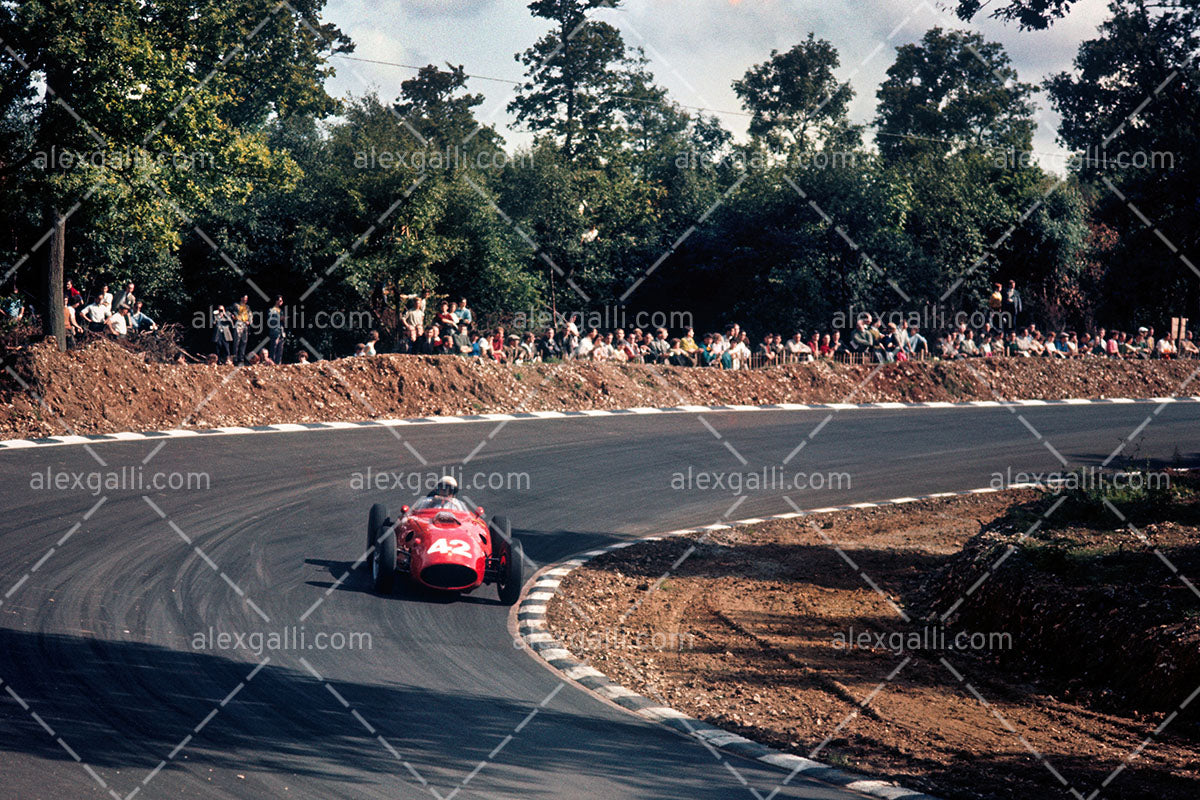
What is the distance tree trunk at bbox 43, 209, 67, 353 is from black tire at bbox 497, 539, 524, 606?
14.8 m

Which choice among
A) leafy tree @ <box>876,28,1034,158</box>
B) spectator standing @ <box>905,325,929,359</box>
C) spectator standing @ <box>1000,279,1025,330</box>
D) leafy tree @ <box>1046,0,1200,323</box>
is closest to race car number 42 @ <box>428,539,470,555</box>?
leafy tree @ <box>1046,0,1200,323</box>

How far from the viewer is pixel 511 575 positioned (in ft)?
45.2

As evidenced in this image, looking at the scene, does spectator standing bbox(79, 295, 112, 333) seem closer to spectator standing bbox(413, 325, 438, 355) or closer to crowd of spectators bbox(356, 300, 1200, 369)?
crowd of spectators bbox(356, 300, 1200, 369)

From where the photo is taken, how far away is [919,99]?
2857 inches

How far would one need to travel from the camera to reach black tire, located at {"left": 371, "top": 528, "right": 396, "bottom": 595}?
13.6m

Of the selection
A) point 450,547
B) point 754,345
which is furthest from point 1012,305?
point 450,547

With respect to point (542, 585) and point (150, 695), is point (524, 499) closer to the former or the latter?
point (542, 585)

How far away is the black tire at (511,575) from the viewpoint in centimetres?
1377

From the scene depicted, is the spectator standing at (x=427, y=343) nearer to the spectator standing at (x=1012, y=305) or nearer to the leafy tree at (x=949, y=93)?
the spectator standing at (x=1012, y=305)

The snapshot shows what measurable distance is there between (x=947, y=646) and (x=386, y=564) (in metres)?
6.52

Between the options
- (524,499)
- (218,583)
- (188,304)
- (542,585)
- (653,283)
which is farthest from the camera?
(653,283)

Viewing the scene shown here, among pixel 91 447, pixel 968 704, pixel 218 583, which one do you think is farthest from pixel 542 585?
pixel 91 447

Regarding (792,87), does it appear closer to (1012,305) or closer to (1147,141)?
(1012,305)

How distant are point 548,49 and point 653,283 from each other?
1673 cm
